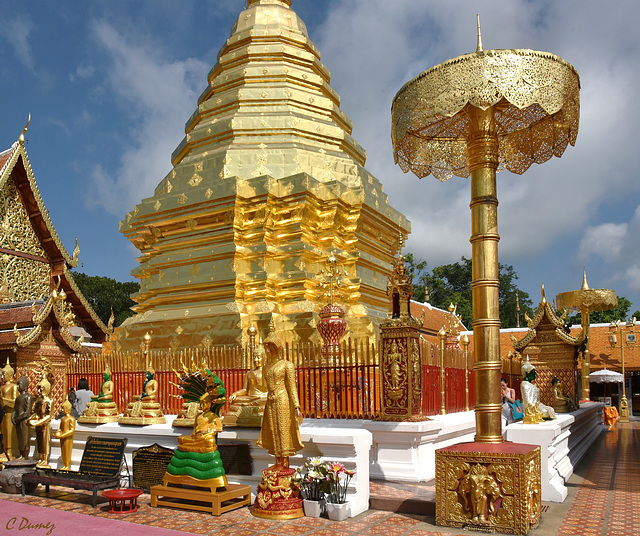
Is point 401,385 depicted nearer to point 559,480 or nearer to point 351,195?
point 559,480

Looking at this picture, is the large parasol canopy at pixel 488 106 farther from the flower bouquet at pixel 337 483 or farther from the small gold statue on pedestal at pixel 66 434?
the small gold statue on pedestal at pixel 66 434

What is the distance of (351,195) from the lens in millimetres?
12688

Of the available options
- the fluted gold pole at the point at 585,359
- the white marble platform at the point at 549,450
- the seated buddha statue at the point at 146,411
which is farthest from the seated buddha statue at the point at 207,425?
the fluted gold pole at the point at 585,359

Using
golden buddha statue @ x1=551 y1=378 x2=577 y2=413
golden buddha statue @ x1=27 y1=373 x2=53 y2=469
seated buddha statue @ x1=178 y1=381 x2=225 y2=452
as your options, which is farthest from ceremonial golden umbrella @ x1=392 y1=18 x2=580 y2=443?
golden buddha statue @ x1=551 y1=378 x2=577 y2=413

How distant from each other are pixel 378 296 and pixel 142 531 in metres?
8.35

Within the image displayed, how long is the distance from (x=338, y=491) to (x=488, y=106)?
12.7 ft

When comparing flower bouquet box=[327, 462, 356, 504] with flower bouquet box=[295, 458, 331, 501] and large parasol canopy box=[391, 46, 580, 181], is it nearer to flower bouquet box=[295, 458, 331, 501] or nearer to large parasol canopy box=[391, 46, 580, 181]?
flower bouquet box=[295, 458, 331, 501]

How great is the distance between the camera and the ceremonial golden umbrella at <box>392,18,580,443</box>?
5.56m

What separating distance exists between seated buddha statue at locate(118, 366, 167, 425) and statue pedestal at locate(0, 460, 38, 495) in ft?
4.25

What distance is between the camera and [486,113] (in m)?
6.03

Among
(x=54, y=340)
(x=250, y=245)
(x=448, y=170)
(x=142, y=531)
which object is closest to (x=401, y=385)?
(x=448, y=170)

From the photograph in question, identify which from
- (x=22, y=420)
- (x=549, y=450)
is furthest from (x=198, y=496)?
(x=22, y=420)

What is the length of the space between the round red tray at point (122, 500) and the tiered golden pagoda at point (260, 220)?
461 centimetres

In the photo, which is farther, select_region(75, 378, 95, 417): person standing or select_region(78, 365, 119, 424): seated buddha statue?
select_region(75, 378, 95, 417): person standing
